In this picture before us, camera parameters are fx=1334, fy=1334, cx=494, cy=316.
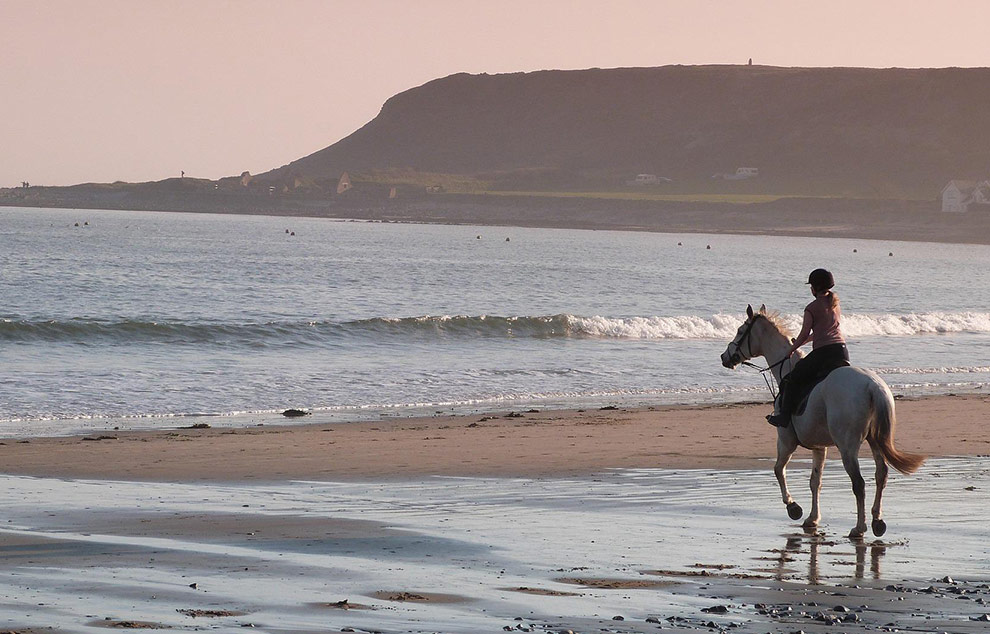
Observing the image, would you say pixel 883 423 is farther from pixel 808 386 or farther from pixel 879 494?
pixel 808 386

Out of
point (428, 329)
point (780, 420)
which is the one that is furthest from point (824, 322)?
point (428, 329)

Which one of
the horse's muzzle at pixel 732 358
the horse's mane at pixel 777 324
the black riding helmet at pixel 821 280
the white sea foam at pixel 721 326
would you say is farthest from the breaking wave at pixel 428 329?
the black riding helmet at pixel 821 280

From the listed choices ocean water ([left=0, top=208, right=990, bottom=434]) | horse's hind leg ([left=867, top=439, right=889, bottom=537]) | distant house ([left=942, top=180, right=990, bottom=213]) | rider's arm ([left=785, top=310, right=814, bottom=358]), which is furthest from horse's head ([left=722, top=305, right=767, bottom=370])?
distant house ([left=942, top=180, right=990, bottom=213])

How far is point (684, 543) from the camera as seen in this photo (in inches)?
400

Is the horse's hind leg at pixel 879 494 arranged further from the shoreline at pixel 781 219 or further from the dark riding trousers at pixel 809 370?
the shoreline at pixel 781 219

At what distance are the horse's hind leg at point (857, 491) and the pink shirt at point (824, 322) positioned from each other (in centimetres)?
104

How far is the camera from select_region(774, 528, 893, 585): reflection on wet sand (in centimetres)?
918

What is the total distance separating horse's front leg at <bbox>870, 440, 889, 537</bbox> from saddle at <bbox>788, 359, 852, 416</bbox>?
67 centimetres

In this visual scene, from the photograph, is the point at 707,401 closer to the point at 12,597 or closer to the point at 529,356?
the point at 529,356

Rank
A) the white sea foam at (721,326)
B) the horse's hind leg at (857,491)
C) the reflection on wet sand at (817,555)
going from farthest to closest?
the white sea foam at (721,326) → the horse's hind leg at (857,491) → the reflection on wet sand at (817,555)

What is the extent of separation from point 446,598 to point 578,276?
6336cm

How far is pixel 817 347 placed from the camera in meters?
11.7

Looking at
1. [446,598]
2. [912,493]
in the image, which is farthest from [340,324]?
[446,598]

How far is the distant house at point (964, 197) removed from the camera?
553ft
